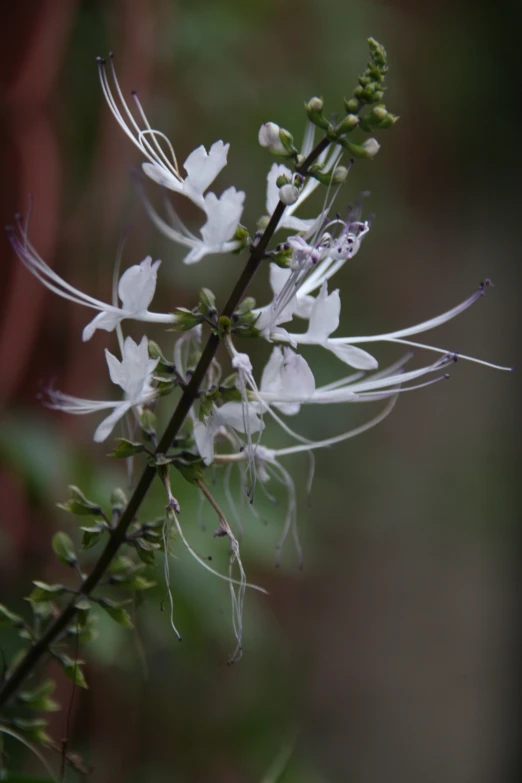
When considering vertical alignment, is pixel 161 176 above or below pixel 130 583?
above

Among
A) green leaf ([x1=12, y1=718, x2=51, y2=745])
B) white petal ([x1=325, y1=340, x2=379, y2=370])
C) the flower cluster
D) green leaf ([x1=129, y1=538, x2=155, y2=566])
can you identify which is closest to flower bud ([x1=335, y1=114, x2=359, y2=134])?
the flower cluster

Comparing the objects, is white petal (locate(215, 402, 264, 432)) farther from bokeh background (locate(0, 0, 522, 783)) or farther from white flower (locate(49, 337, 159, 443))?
bokeh background (locate(0, 0, 522, 783))

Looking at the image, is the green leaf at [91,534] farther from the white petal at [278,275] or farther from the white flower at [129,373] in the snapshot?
the white petal at [278,275]

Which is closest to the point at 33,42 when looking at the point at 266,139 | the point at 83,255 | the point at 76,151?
the point at 76,151

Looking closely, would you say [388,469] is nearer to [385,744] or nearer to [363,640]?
[363,640]

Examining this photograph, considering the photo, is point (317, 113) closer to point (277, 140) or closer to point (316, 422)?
point (277, 140)

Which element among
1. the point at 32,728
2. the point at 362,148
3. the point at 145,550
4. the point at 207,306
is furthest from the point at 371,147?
the point at 32,728
